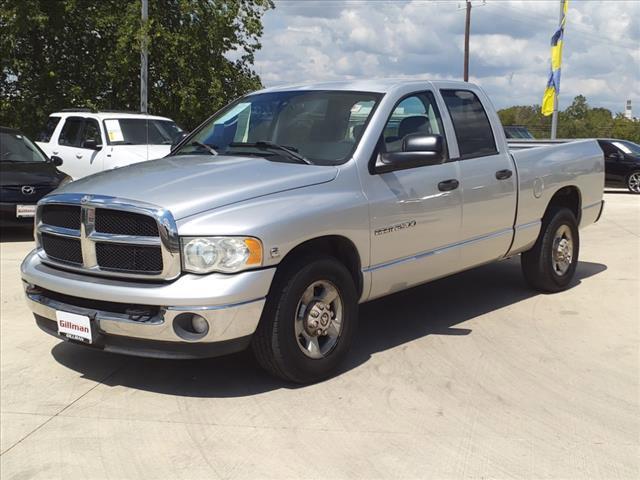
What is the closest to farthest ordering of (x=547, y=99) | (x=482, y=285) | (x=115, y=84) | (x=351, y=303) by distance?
(x=351, y=303)
(x=482, y=285)
(x=115, y=84)
(x=547, y=99)

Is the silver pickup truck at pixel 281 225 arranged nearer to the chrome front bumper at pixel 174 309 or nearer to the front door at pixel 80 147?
the chrome front bumper at pixel 174 309

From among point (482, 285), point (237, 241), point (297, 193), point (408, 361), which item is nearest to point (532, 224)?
point (482, 285)

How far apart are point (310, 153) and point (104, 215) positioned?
56.4 inches

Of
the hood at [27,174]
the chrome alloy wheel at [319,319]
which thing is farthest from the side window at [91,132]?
the chrome alloy wheel at [319,319]

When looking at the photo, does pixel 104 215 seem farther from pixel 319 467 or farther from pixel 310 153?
pixel 319 467

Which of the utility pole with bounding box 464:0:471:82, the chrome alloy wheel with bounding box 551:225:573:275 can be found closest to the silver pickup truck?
the chrome alloy wheel with bounding box 551:225:573:275

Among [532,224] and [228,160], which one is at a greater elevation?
[228,160]

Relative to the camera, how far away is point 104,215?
4.45 metres

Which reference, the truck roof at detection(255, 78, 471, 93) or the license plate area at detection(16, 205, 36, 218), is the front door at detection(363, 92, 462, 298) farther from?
the license plate area at detection(16, 205, 36, 218)

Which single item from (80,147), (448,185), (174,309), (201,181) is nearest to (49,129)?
(80,147)

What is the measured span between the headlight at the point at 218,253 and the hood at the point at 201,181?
7.3 inches

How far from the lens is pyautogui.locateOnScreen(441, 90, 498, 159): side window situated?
5988 mm

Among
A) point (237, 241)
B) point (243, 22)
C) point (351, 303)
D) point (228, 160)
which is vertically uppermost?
point (243, 22)

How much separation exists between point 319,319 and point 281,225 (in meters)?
0.70
